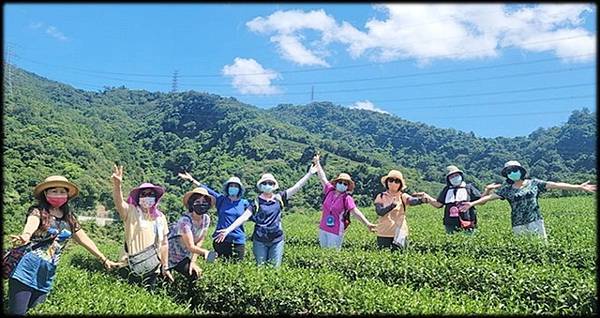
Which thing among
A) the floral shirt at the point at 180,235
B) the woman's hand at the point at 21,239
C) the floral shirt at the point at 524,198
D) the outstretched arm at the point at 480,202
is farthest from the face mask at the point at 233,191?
the floral shirt at the point at 524,198

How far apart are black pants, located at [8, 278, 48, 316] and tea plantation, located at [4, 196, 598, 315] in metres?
0.20

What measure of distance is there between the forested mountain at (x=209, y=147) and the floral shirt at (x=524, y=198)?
3916 cm

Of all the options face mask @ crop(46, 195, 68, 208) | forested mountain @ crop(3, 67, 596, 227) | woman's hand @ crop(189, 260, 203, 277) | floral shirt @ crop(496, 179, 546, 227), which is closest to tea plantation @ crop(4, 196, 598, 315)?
woman's hand @ crop(189, 260, 203, 277)

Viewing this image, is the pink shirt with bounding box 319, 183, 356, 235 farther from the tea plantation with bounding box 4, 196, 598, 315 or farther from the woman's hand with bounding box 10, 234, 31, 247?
the woman's hand with bounding box 10, 234, 31, 247

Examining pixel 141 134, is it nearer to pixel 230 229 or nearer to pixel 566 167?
pixel 566 167

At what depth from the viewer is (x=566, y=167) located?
70.8 meters

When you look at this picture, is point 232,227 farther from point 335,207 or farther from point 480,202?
point 480,202

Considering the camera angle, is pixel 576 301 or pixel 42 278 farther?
pixel 576 301

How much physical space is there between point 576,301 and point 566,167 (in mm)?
71899

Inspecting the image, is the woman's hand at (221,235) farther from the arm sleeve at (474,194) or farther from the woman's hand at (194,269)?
the arm sleeve at (474,194)

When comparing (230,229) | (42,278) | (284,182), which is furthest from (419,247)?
(284,182)

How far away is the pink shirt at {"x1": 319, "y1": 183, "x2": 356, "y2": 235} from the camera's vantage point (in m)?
9.20

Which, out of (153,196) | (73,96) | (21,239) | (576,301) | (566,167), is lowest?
(576,301)

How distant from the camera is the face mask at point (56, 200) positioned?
19.0ft
